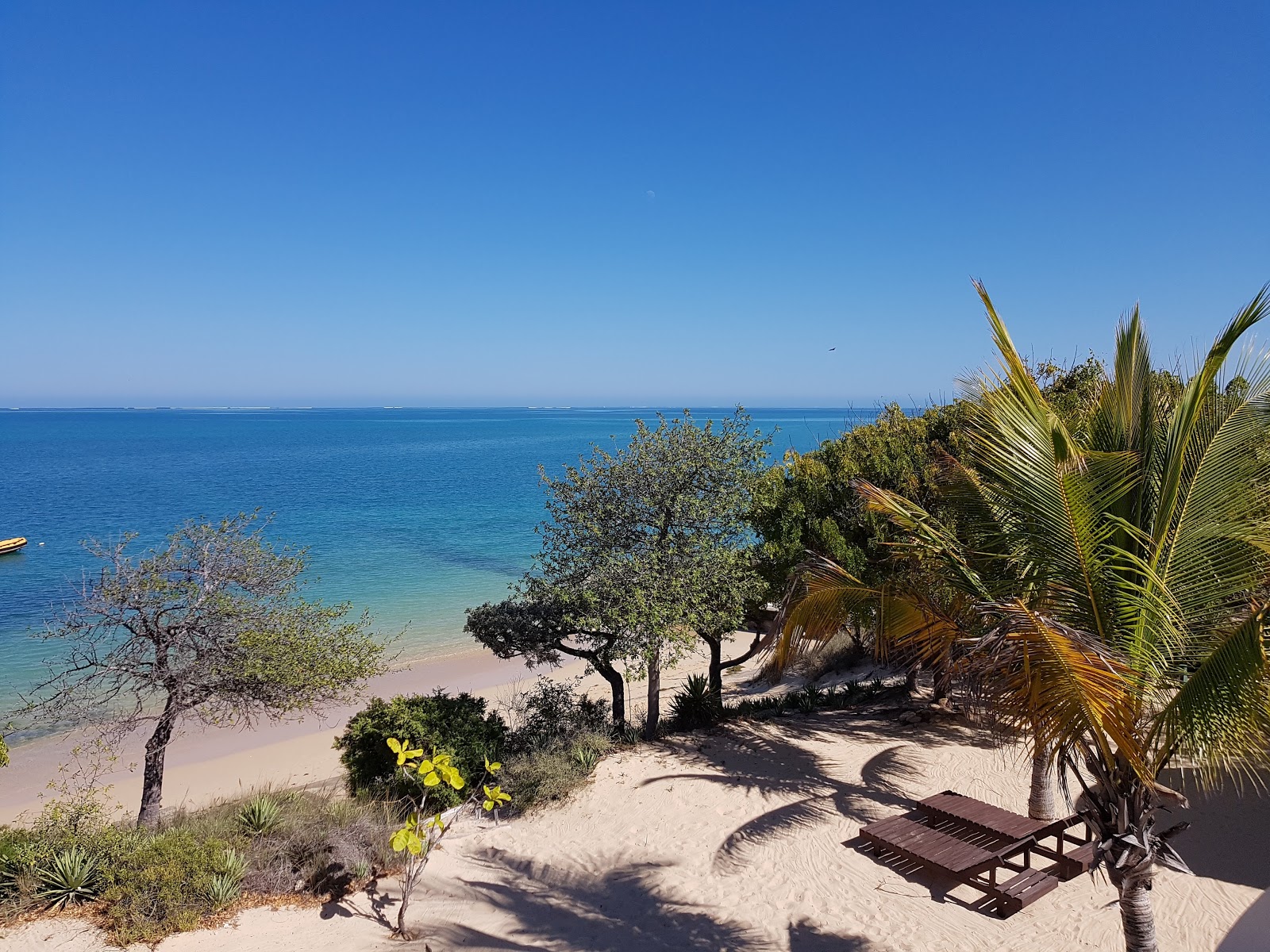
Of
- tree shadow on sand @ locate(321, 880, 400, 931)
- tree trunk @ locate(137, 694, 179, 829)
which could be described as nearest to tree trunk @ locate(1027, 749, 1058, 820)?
tree shadow on sand @ locate(321, 880, 400, 931)

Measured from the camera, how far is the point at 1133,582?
4.98 meters

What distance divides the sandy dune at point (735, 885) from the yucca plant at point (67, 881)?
0.35m

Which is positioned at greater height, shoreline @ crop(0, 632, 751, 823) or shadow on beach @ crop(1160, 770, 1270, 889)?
shadow on beach @ crop(1160, 770, 1270, 889)

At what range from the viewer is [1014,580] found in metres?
5.80

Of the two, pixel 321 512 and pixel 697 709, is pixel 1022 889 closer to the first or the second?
pixel 697 709

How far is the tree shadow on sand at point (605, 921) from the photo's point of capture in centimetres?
668

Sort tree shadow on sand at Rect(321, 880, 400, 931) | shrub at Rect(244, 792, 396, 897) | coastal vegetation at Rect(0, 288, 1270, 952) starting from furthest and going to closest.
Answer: shrub at Rect(244, 792, 396, 897), tree shadow on sand at Rect(321, 880, 400, 931), coastal vegetation at Rect(0, 288, 1270, 952)

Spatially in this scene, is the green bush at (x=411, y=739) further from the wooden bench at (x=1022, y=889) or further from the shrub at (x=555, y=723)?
the wooden bench at (x=1022, y=889)

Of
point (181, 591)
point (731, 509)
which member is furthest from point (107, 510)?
point (731, 509)

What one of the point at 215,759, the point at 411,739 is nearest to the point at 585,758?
the point at 411,739

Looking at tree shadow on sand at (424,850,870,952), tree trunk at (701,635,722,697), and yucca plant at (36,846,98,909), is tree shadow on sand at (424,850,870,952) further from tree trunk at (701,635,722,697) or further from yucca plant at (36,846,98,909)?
tree trunk at (701,635,722,697)

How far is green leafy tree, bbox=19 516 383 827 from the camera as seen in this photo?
29.5 ft

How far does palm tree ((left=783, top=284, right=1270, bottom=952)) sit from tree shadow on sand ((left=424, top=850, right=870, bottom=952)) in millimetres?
3180

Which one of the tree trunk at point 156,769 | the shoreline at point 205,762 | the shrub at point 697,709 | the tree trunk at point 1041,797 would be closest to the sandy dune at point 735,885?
the tree trunk at point 1041,797
